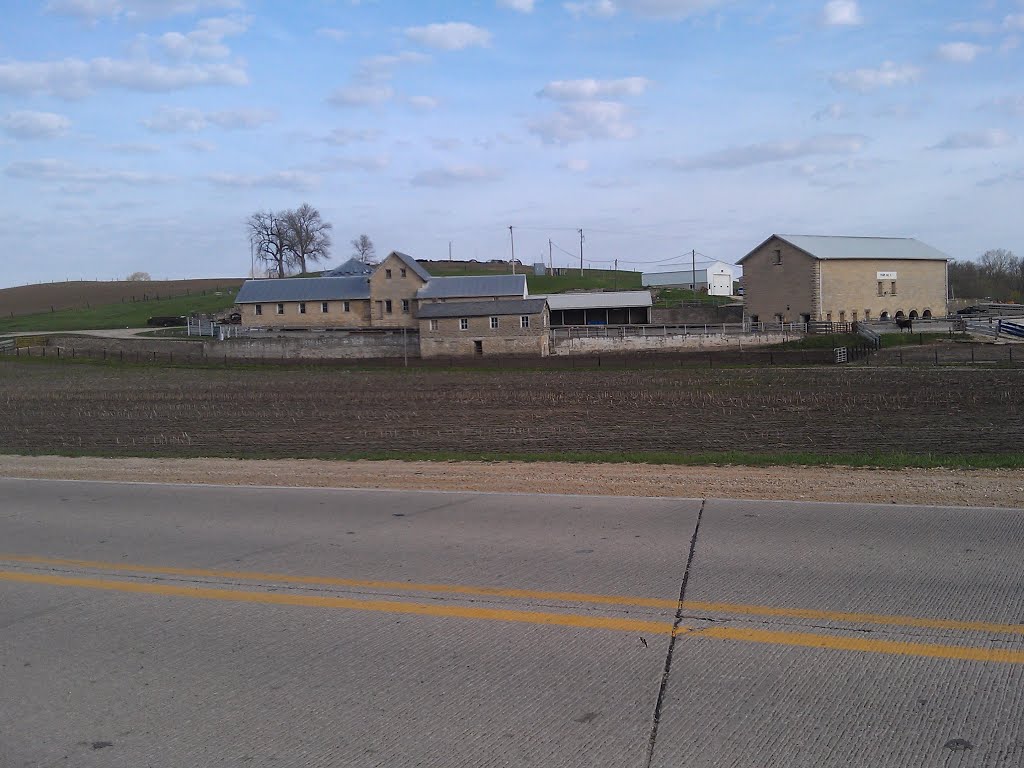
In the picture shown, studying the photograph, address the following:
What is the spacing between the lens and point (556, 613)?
6.73 meters

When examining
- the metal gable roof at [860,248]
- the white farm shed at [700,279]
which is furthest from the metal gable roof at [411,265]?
the white farm shed at [700,279]

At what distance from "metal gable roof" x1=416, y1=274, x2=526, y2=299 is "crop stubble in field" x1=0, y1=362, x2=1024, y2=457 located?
→ 30870 millimetres

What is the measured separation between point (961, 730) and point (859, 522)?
5086mm

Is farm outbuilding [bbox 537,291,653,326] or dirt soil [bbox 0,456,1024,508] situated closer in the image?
dirt soil [bbox 0,456,1024,508]

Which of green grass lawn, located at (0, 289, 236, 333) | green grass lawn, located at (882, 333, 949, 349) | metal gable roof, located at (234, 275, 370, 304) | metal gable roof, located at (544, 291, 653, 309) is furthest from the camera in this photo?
green grass lawn, located at (0, 289, 236, 333)

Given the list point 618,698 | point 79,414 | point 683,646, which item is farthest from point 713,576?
point 79,414

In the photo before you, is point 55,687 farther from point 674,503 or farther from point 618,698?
point 674,503

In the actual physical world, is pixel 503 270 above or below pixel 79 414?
above

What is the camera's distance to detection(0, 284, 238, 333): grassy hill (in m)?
98.9

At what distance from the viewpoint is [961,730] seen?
473 cm

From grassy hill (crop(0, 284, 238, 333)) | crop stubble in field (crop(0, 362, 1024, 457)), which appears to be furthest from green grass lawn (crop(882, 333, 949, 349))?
grassy hill (crop(0, 284, 238, 333))

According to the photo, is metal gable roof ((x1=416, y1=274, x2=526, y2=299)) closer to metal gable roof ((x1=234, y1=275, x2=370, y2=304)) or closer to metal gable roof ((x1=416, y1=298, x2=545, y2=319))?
metal gable roof ((x1=234, y1=275, x2=370, y2=304))

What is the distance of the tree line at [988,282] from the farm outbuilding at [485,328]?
81.7 metres

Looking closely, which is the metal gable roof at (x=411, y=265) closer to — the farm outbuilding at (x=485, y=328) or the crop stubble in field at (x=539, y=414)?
the farm outbuilding at (x=485, y=328)
